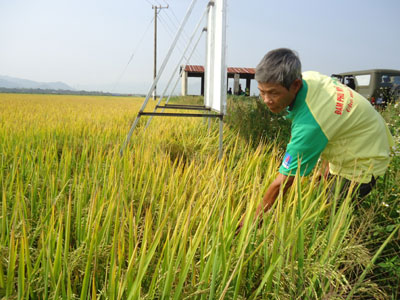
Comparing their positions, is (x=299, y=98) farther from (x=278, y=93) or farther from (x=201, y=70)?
(x=201, y=70)

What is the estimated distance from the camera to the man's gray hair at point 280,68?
49.8 inches

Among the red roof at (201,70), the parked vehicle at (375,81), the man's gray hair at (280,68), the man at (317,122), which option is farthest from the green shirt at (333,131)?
the red roof at (201,70)

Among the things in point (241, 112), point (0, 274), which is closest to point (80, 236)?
point (0, 274)

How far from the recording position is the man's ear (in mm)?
1342

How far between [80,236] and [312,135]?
1.12m

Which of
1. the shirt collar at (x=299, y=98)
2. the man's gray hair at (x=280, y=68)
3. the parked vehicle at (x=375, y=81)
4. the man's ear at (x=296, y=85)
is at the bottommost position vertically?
the shirt collar at (x=299, y=98)

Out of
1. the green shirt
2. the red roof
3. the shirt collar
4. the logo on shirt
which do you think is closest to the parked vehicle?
the green shirt

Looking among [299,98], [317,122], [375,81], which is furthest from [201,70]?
[317,122]

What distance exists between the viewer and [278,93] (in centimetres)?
134

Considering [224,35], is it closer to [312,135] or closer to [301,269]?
[312,135]

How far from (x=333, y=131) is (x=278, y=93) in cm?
33

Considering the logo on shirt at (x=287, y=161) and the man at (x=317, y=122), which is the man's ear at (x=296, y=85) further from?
the logo on shirt at (x=287, y=161)

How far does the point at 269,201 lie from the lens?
129cm

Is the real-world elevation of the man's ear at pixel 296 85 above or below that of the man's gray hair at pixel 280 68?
below
